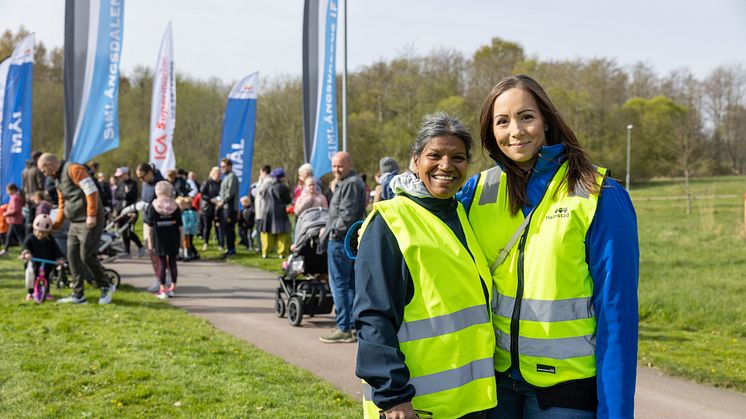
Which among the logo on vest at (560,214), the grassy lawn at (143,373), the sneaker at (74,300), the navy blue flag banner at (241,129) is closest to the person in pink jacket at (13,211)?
the navy blue flag banner at (241,129)

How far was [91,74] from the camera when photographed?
10.9 m

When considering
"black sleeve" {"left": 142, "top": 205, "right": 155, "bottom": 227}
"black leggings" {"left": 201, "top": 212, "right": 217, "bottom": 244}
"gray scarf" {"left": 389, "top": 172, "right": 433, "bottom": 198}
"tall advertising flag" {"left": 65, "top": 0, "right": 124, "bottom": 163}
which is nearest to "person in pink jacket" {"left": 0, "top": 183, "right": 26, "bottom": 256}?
"black leggings" {"left": 201, "top": 212, "right": 217, "bottom": 244}

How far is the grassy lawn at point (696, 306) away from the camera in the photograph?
678cm

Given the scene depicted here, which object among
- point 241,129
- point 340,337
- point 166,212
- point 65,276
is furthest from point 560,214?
point 241,129

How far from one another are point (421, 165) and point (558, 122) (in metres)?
0.53

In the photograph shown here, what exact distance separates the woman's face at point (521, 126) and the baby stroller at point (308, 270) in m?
5.92

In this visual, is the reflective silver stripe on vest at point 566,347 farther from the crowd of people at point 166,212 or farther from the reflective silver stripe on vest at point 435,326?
the crowd of people at point 166,212

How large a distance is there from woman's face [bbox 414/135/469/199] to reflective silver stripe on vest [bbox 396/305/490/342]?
45 centimetres

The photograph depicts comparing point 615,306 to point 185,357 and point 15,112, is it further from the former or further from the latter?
point 15,112

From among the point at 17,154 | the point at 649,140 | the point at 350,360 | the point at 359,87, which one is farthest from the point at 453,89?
the point at 350,360

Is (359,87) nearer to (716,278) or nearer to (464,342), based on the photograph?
(716,278)

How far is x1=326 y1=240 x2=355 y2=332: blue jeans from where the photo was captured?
25.2ft

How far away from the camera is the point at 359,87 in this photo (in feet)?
126

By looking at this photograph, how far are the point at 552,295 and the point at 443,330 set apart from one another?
1.29ft
